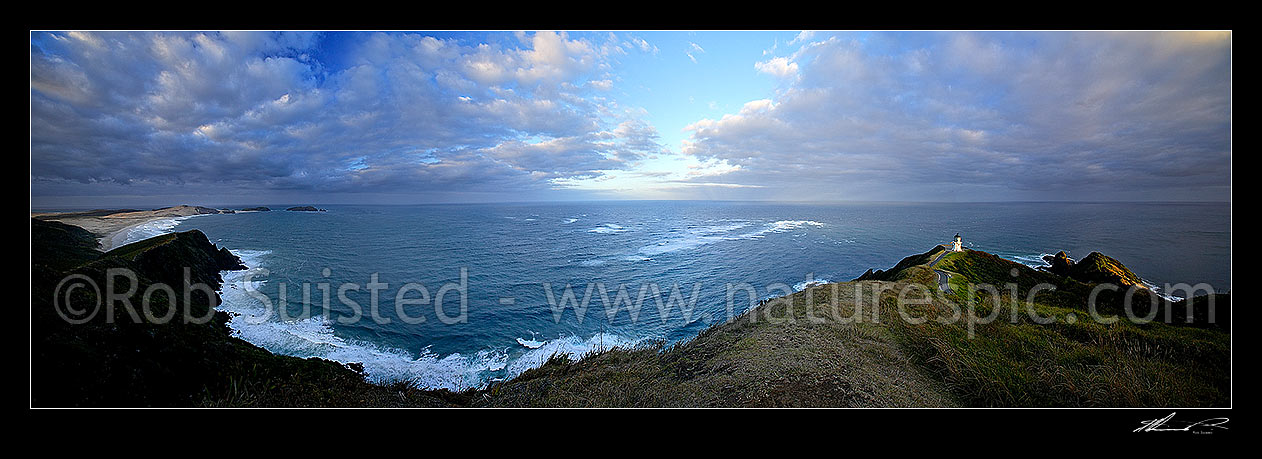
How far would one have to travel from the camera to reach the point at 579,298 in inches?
631

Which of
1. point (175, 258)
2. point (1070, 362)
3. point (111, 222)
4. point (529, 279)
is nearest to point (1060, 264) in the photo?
point (1070, 362)

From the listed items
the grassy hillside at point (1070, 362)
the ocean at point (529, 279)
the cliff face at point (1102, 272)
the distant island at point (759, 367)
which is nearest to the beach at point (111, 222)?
the distant island at point (759, 367)

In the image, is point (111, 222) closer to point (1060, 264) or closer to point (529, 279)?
point (529, 279)

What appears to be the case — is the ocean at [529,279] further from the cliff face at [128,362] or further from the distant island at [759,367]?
the cliff face at [128,362]

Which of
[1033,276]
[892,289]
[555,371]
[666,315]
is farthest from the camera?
[1033,276]

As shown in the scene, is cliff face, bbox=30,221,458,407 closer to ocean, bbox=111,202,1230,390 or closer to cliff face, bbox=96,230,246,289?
ocean, bbox=111,202,1230,390

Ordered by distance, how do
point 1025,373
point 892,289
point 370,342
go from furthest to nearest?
1. point 370,342
2. point 892,289
3. point 1025,373

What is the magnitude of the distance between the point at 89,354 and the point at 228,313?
41.1 feet

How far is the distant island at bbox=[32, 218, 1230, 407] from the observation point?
296 cm
